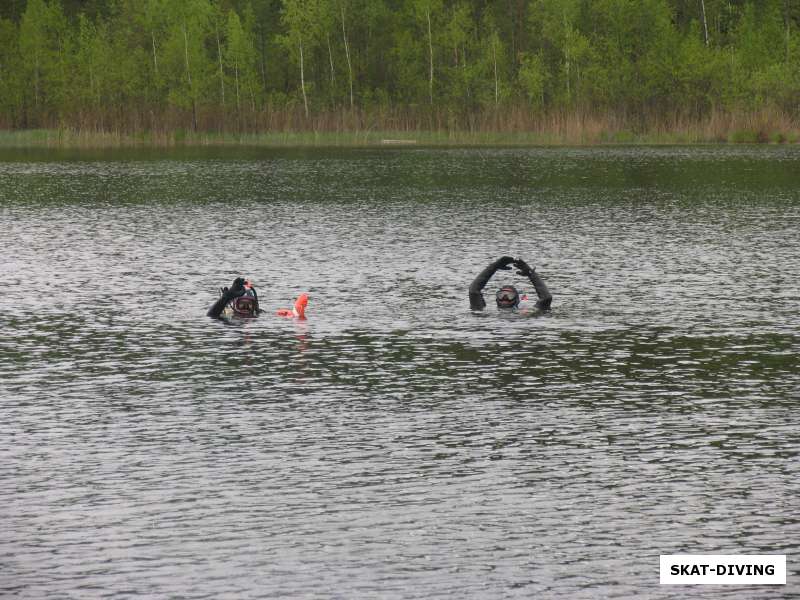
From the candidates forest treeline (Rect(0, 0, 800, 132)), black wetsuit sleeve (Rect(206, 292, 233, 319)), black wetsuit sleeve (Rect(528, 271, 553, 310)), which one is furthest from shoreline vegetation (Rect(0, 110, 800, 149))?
black wetsuit sleeve (Rect(206, 292, 233, 319))

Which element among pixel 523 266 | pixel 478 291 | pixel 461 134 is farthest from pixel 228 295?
pixel 461 134

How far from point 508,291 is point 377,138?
8802 cm

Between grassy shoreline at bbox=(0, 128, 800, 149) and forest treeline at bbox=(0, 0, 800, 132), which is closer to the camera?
grassy shoreline at bbox=(0, 128, 800, 149)

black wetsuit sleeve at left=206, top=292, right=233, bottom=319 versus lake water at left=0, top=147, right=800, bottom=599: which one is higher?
black wetsuit sleeve at left=206, top=292, right=233, bottom=319

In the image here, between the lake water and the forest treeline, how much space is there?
75740 millimetres

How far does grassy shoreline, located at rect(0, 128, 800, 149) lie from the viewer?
105000 mm

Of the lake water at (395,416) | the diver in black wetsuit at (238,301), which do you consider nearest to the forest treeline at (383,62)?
the lake water at (395,416)

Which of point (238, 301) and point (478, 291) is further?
point (478, 291)

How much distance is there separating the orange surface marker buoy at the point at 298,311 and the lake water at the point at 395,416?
1.13 ft

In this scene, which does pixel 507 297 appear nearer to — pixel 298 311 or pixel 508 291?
pixel 508 291

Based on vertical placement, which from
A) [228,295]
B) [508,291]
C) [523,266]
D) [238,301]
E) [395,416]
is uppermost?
[523,266]

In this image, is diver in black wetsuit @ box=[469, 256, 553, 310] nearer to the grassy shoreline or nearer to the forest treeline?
the grassy shoreline

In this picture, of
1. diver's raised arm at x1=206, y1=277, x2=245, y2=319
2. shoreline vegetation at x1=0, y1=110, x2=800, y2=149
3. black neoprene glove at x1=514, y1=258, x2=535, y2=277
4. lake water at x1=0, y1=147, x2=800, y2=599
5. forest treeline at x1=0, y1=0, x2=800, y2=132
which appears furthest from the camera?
forest treeline at x1=0, y1=0, x2=800, y2=132

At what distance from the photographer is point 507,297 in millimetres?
31250
